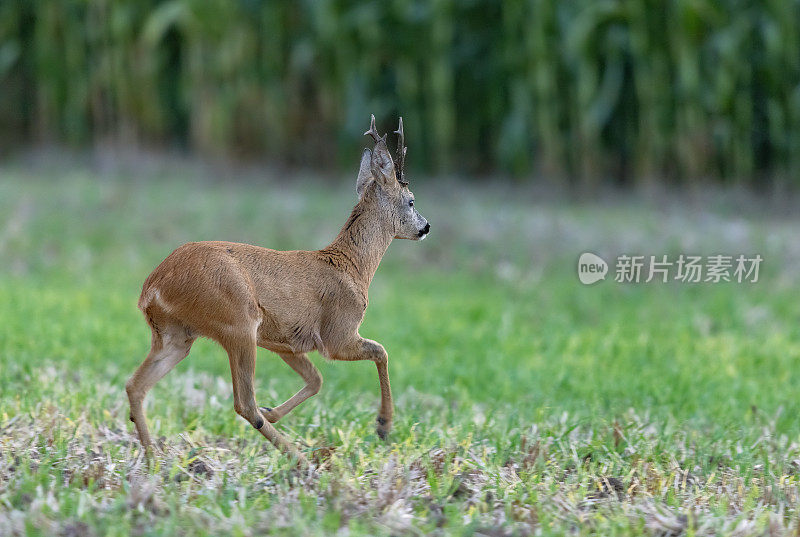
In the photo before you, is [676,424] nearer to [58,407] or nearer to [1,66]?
[58,407]

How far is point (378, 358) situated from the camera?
3064 mm

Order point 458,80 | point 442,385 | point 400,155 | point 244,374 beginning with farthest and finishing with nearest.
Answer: point 458,80, point 442,385, point 400,155, point 244,374

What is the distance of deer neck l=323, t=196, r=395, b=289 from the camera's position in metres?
3.10

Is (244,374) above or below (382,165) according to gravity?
below

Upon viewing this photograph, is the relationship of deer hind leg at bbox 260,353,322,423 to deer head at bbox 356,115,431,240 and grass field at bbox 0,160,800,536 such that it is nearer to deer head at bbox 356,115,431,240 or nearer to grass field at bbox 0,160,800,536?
grass field at bbox 0,160,800,536

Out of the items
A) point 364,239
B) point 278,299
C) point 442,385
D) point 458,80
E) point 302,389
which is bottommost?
point 442,385

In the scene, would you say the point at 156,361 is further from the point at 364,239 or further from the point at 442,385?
the point at 442,385

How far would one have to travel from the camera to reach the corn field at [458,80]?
32.2ft

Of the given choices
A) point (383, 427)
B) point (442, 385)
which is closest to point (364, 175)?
point (383, 427)

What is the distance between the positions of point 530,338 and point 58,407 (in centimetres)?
292

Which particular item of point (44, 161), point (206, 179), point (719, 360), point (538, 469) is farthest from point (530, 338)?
point (44, 161)

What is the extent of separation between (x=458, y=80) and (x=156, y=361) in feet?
27.1

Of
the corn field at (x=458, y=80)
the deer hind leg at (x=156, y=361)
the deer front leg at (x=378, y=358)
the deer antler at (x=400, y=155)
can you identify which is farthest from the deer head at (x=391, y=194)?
the corn field at (x=458, y=80)

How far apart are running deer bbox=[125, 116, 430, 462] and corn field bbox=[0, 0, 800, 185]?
22.5 feet
